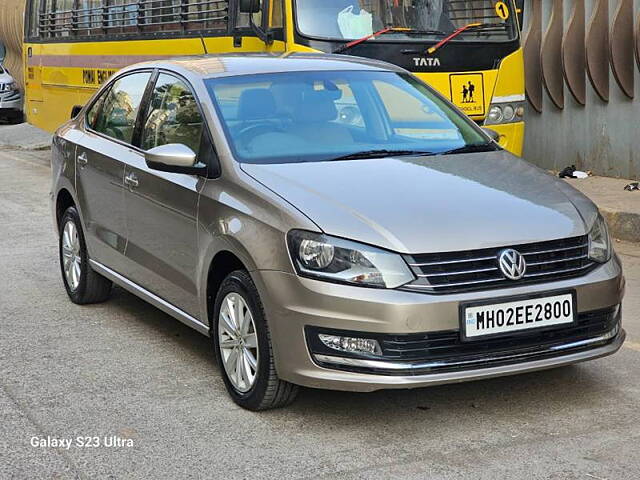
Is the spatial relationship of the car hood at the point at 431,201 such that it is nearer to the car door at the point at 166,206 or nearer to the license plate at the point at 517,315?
the license plate at the point at 517,315

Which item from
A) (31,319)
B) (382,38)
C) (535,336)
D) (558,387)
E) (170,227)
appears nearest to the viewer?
(535,336)

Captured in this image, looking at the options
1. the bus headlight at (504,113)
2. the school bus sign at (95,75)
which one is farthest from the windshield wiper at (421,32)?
the school bus sign at (95,75)

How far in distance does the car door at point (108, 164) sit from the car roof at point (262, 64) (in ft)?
1.11

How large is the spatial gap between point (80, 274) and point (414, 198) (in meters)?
2.96

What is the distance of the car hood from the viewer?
4.67 meters

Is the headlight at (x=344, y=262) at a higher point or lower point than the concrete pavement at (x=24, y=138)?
higher

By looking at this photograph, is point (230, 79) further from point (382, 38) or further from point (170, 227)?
point (382, 38)

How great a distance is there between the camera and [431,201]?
4930 mm

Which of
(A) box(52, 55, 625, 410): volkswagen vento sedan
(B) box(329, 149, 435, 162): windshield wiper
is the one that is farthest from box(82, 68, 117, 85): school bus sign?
(B) box(329, 149, 435, 162): windshield wiper

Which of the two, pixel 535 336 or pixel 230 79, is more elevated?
pixel 230 79

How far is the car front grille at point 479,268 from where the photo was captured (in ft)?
15.0

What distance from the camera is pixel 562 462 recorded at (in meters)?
4.37

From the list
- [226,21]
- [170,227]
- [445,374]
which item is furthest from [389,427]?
[226,21]

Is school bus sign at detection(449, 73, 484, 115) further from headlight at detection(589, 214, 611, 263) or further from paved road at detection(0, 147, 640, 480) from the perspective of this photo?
headlight at detection(589, 214, 611, 263)
